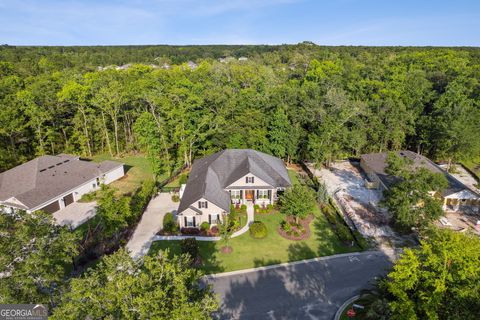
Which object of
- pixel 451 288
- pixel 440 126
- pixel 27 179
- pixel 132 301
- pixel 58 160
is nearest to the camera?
pixel 132 301

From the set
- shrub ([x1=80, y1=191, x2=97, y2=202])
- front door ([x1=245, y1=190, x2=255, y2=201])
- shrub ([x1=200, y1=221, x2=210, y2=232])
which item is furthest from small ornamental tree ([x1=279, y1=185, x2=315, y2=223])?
shrub ([x1=80, y1=191, x2=97, y2=202])

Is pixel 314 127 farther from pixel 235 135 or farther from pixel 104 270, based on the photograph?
pixel 104 270

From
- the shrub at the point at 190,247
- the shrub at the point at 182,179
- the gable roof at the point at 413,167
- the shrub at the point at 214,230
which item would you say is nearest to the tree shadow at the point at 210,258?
the shrub at the point at 190,247

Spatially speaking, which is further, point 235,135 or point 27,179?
point 235,135

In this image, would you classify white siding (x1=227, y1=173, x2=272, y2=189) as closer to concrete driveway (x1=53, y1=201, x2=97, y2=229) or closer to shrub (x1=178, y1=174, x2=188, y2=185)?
shrub (x1=178, y1=174, x2=188, y2=185)

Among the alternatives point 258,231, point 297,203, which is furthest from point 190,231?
point 297,203

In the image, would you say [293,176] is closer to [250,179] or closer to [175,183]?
[250,179]

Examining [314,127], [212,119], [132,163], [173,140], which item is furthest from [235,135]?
[132,163]
